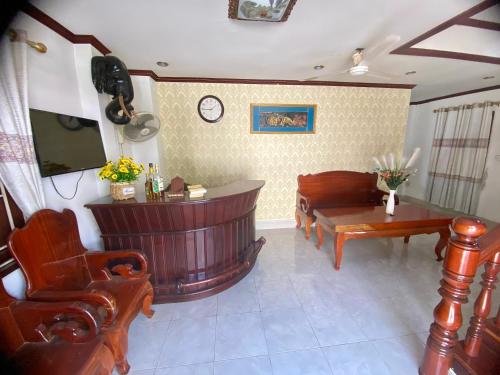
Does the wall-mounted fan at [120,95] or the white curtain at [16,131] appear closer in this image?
the white curtain at [16,131]

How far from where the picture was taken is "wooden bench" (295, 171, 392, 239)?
328 centimetres

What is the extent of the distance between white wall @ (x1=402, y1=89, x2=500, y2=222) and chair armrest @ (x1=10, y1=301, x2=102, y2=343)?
6.04 meters

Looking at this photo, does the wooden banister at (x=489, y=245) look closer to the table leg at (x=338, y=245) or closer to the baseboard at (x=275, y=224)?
the table leg at (x=338, y=245)

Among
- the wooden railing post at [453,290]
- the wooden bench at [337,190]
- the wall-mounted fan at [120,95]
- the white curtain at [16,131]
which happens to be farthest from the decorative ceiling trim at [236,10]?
the wooden bench at [337,190]

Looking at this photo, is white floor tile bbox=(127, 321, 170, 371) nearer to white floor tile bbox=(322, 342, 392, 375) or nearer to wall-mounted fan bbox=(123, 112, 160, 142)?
white floor tile bbox=(322, 342, 392, 375)

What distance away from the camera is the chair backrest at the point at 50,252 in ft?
3.74

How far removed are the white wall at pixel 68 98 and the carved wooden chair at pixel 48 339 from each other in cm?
34

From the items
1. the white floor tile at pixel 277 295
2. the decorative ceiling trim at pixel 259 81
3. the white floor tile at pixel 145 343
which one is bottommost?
the white floor tile at pixel 145 343

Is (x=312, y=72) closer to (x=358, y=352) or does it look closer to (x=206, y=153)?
(x=206, y=153)

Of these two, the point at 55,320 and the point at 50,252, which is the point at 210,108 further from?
the point at 55,320

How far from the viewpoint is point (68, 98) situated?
177 cm

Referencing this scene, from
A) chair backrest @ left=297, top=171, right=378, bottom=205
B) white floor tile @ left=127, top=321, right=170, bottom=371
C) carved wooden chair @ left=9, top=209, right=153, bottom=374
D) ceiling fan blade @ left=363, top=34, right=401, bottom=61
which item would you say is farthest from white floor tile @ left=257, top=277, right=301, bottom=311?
ceiling fan blade @ left=363, top=34, right=401, bottom=61

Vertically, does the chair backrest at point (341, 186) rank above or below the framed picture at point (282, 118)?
below

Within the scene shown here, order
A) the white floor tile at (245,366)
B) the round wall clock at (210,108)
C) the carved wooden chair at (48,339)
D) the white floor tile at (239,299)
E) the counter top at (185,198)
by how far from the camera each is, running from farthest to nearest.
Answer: the round wall clock at (210,108) < the white floor tile at (239,299) < the counter top at (185,198) < the white floor tile at (245,366) < the carved wooden chair at (48,339)
